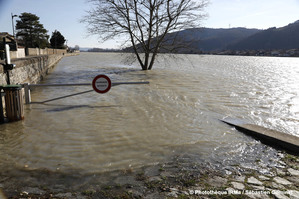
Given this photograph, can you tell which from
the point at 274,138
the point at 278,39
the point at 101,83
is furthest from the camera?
the point at 278,39

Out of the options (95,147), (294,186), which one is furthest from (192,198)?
(95,147)

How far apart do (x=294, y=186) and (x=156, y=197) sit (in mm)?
1930

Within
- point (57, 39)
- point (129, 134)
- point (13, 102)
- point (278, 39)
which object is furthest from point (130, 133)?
point (278, 39)

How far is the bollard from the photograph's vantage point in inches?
231

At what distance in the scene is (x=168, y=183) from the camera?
3301mm

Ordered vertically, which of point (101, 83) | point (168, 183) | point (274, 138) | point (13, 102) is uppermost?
point (101, 83)

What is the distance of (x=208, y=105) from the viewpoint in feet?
29.1

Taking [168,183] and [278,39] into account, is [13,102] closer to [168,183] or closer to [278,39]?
[168,183]

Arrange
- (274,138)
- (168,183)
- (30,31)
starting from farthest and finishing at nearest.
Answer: (30,31)
(274,138)
(168,183)

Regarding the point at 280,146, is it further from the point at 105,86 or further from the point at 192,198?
the point at 105,86

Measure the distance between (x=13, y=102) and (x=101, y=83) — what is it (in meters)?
2.44

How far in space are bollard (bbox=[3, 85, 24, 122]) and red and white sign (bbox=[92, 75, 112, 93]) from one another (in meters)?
2.07

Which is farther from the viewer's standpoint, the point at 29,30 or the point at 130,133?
the point at 29,30

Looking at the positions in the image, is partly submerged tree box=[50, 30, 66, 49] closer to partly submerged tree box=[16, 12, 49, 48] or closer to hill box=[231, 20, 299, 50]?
partly submerged tree box=[16, 12, 49, 48]
